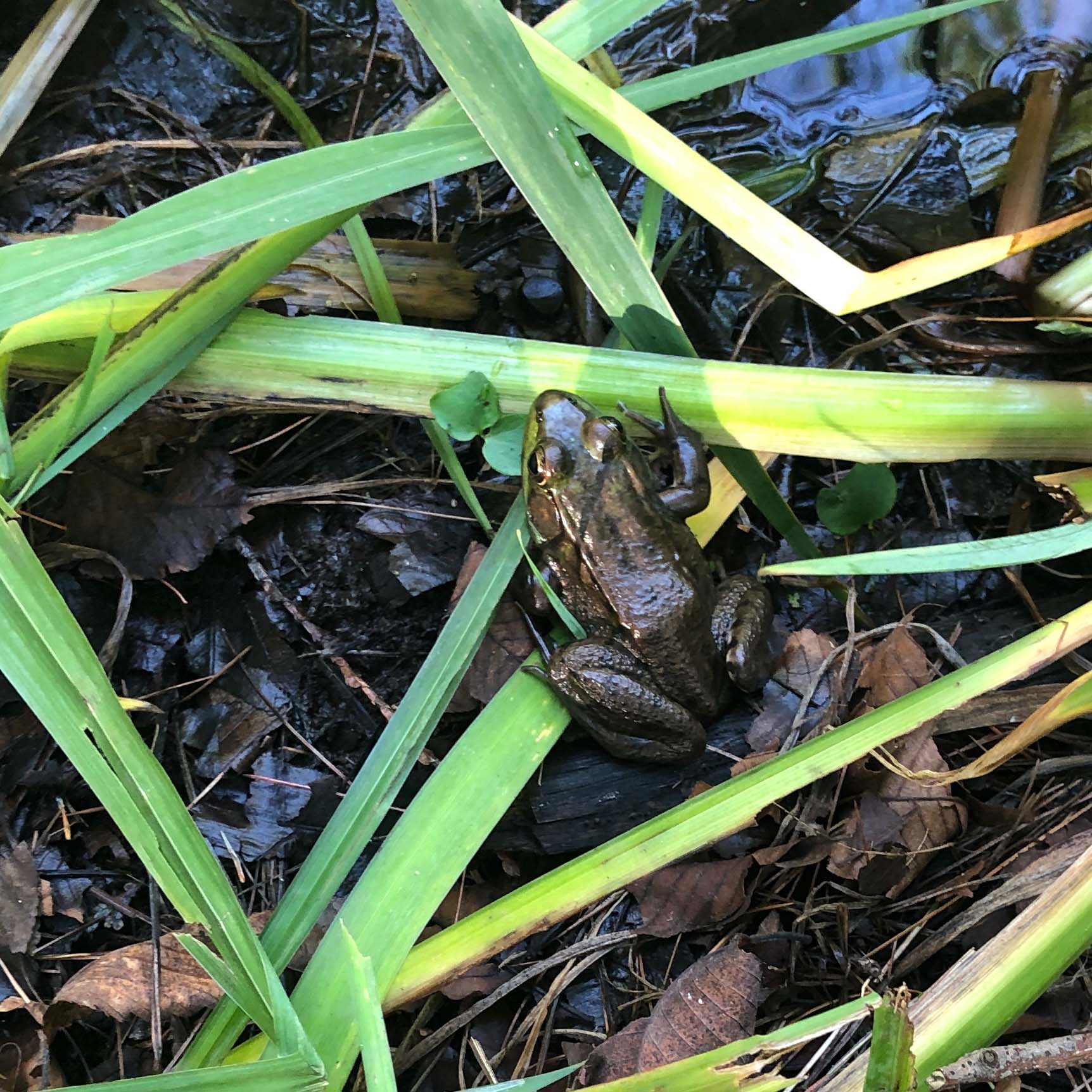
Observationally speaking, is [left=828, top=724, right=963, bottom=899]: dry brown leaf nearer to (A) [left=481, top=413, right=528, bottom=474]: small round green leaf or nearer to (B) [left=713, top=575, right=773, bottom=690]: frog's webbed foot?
(B) [left=713, top=575, right=773, bottom=690]: frog's webbed foot

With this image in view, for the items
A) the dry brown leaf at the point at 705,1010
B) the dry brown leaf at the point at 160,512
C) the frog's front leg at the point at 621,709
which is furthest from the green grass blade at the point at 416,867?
the dry brown leaf at the point at 160,512

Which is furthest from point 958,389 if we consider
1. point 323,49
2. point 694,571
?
point 323,49

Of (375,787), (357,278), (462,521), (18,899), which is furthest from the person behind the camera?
(462,521)

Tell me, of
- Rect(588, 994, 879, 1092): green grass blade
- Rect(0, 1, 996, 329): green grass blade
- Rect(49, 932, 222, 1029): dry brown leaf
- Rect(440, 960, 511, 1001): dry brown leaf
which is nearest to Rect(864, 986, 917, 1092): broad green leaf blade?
Rect(588, 994, 879, 1092): green grass blade

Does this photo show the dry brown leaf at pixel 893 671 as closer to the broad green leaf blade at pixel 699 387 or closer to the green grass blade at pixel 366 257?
the broad green leaf blade at pixel 699 387

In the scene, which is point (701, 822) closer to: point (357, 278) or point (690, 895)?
point (690, 895)

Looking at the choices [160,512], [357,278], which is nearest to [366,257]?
[357,278]

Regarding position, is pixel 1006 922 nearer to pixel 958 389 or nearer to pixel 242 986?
pixel 958 389
